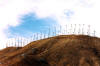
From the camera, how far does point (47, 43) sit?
92938 millimetres

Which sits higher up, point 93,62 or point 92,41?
point 92,41

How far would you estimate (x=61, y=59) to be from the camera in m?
78.9

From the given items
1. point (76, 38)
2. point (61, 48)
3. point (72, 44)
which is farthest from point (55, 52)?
point (76, 38)

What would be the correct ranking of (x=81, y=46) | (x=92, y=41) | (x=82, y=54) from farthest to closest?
(x=92, y=41) < (x=81, y=46) < (x=82, y=54)

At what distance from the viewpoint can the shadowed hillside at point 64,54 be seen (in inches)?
2982

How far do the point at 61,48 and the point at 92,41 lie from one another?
18.4m

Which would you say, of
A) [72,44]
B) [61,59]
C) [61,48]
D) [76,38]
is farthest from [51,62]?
[76,38]

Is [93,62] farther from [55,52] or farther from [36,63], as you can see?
[36,63]

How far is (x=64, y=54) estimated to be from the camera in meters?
81.3

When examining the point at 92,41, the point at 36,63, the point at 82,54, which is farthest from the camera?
the point at 92,41

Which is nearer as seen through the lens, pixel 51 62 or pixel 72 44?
pixel 51 62

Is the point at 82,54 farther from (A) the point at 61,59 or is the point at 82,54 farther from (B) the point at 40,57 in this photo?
(B) the point at 40,57

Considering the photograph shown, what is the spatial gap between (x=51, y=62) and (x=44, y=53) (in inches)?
269

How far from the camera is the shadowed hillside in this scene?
75.8m
